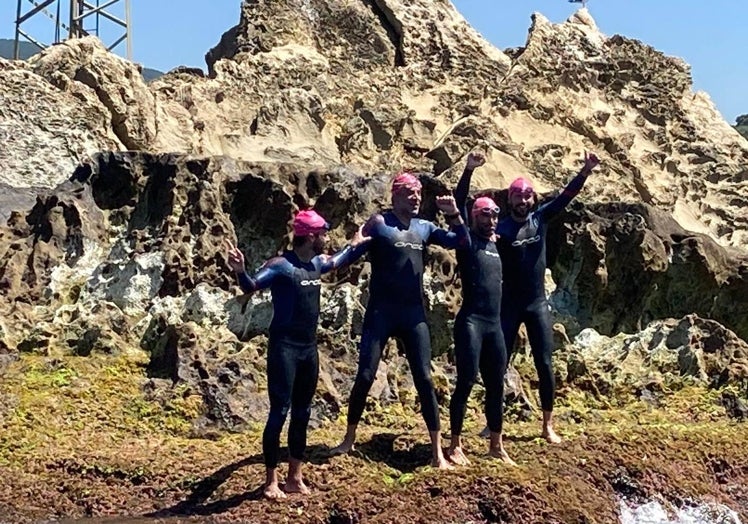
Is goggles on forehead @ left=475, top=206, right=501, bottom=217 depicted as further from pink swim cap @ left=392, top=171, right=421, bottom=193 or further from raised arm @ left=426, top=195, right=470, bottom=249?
pink swim cap @ left=392, top=171, right=421, bottom=193

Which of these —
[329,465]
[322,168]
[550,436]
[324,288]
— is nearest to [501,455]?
[550,436]

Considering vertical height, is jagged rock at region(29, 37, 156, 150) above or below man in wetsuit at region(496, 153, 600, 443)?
above

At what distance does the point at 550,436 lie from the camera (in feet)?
27.9

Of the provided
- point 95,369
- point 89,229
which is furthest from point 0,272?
point 95,369

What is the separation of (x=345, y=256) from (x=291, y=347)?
0.84 m

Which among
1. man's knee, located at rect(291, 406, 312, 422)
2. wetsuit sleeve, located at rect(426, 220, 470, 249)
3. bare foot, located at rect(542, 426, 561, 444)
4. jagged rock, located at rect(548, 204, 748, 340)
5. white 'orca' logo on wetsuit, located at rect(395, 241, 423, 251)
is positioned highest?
jagged rock, located at rect(548, 204, 748, 340)

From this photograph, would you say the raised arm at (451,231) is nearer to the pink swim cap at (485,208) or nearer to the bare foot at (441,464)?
the pink swim cap at (485,208)

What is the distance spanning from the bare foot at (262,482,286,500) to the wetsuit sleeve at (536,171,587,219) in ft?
10.1

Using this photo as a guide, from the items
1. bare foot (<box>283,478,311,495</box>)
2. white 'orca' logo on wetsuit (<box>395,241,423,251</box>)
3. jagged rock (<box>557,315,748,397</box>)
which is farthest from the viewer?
jagged rock (<box>557,315,748,397</box>)

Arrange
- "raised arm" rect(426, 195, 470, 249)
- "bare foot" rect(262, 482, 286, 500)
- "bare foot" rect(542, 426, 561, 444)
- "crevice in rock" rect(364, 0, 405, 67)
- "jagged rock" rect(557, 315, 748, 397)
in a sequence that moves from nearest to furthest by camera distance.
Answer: "bare foot" rect(262, 482, 286, 500), "raised arm" rect(426, 195, 470, 249), "bare foot" rect(542, 426, 561, 444), "jagged rock" rect(557, 315, 748, 397), "crevice in rock" rect(364, 0, 405, 67)

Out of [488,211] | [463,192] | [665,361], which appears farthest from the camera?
[665,361]

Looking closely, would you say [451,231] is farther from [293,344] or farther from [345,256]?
[293,344]

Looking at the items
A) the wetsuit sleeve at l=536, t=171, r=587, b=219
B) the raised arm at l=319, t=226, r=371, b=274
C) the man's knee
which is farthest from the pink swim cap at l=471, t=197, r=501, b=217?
the man's knee

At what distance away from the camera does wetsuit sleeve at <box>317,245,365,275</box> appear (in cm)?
766
